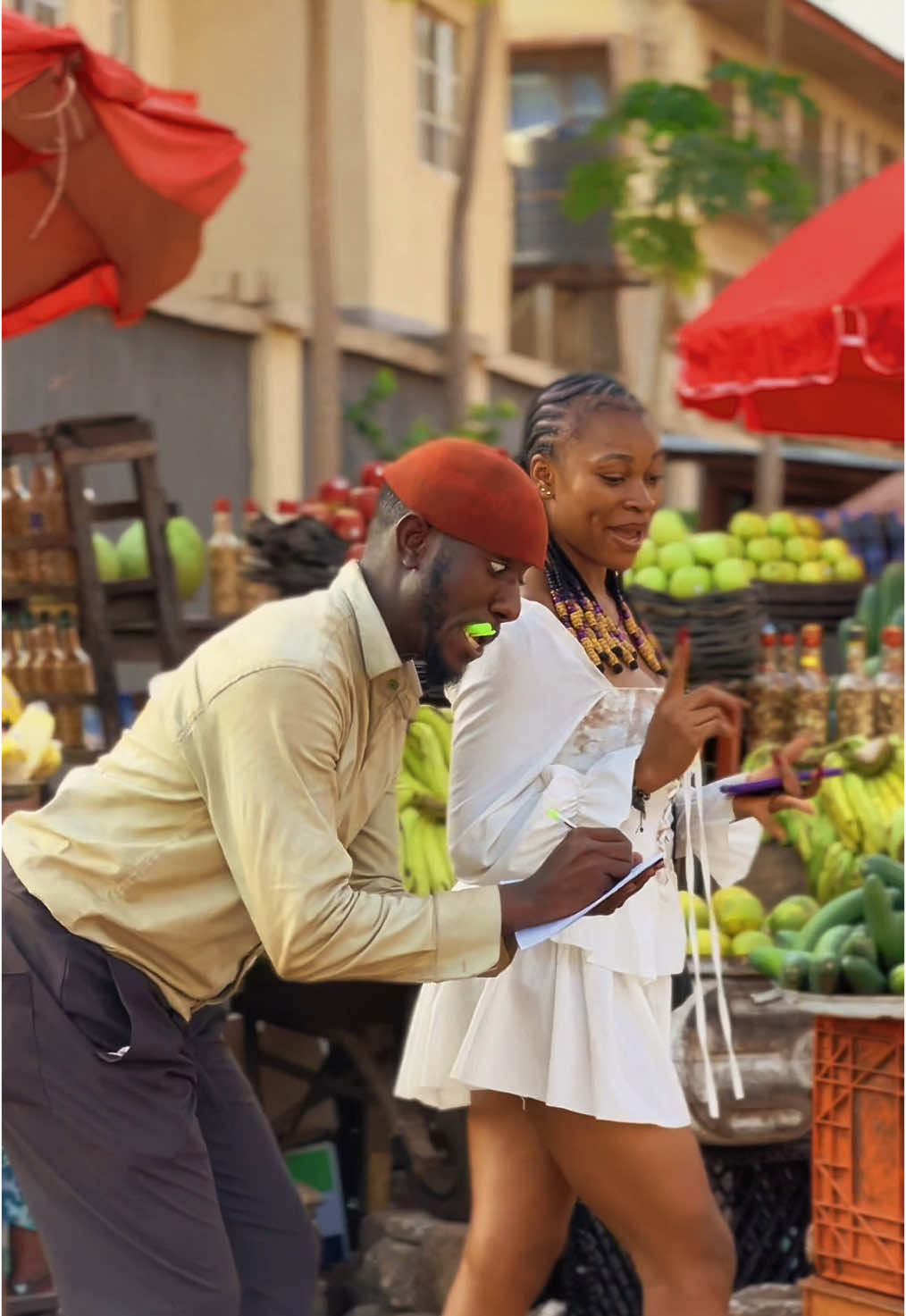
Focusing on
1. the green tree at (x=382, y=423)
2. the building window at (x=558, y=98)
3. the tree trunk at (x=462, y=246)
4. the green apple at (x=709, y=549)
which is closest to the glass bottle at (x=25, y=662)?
the green apple at (x=709, y=549)

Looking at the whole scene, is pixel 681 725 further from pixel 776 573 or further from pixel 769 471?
pixel 769 471

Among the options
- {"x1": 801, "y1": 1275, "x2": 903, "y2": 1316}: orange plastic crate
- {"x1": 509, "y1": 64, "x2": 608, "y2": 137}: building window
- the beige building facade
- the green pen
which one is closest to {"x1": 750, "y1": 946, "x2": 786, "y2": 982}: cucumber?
{"x1": 801, "y1": 1275, "x2": 903, "y2": 1316}: orange plastic crate

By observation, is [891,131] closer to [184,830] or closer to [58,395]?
[58,395]

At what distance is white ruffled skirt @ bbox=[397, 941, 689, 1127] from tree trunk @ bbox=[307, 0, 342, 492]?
8230 millimetres

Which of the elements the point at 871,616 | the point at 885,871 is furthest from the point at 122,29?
the point at 885,871

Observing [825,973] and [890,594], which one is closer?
[825,973]

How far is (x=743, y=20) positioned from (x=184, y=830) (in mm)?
20981

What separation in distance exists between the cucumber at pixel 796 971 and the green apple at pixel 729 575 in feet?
10.1

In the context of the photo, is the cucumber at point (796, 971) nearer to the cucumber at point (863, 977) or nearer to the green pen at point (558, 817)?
the cucumber at point (863, 977)

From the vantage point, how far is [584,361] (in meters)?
22.1

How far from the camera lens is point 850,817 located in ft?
17.3

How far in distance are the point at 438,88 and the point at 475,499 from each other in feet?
47.4

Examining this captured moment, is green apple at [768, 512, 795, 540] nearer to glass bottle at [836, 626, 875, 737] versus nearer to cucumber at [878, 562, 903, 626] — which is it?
cucumber at [878, 562, 903, 626]

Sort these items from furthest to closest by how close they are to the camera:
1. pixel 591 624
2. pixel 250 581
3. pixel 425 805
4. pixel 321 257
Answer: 1. pixel 321 257
2. pixel 250 581
3. pixel 425 805
4. pixel 591 624
